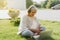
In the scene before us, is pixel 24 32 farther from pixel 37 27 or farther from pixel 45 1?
pixel 45 1

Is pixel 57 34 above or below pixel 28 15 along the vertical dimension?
below

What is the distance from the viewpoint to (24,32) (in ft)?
14.3

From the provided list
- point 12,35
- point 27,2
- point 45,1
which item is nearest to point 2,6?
point 27,2

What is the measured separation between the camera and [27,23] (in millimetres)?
4477

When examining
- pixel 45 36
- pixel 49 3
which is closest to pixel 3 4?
pixel 49 3

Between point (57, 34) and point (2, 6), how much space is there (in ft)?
38.1

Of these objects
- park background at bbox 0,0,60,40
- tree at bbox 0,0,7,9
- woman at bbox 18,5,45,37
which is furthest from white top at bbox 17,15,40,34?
tree at bbox 0,0,7,9

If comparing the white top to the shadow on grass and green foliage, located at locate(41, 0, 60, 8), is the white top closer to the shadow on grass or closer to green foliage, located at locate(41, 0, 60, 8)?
the shadow on grass

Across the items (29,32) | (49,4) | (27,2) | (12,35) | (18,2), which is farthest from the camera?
(49,4)

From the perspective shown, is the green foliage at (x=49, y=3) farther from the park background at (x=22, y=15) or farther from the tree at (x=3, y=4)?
the tree at (x=3, y=4)

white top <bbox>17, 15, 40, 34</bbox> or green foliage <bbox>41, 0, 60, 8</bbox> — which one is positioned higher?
white top <bbox>17, 15, 40, 34</bbox>

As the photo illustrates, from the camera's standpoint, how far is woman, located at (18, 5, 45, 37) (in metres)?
4.35

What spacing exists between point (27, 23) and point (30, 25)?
0.09 metres

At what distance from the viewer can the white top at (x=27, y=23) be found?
14.5ft
